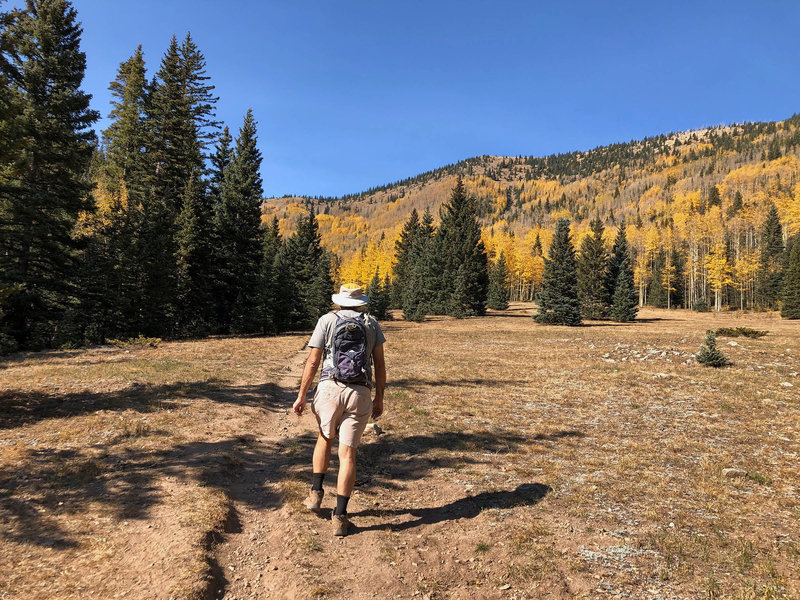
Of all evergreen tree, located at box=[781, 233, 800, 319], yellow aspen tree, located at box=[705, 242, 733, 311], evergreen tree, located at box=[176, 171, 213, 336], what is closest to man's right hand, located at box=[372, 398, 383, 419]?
evergreen tree, located at box=[176, 171, 213, 336]

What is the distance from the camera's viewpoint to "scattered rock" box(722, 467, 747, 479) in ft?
20.5

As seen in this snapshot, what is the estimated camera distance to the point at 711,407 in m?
10.2

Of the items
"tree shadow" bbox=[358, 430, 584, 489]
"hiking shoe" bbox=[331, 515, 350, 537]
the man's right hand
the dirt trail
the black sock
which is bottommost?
"tree shadow" bbox=[358, 430, 584, 489]

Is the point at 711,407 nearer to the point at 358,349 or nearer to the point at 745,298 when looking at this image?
the point at 358,349

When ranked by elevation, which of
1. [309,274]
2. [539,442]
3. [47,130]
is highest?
[47,130]

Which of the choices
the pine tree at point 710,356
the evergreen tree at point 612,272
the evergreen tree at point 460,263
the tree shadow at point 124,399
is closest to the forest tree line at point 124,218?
the tree shadow at point 124,399

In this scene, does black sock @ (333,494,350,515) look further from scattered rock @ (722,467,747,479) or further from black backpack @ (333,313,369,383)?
scattered rock @ (722,467,747,479)

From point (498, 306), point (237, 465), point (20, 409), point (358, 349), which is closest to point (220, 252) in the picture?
point (20, 409)

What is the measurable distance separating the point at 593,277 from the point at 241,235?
41142 millimetres

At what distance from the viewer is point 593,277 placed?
48.8 metres

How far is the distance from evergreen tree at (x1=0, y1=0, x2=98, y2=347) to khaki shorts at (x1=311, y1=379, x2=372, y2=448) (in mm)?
19909

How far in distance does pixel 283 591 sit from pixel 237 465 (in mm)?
3079

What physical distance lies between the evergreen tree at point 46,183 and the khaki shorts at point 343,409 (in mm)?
19909

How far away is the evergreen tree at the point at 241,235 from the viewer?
27688 mm
